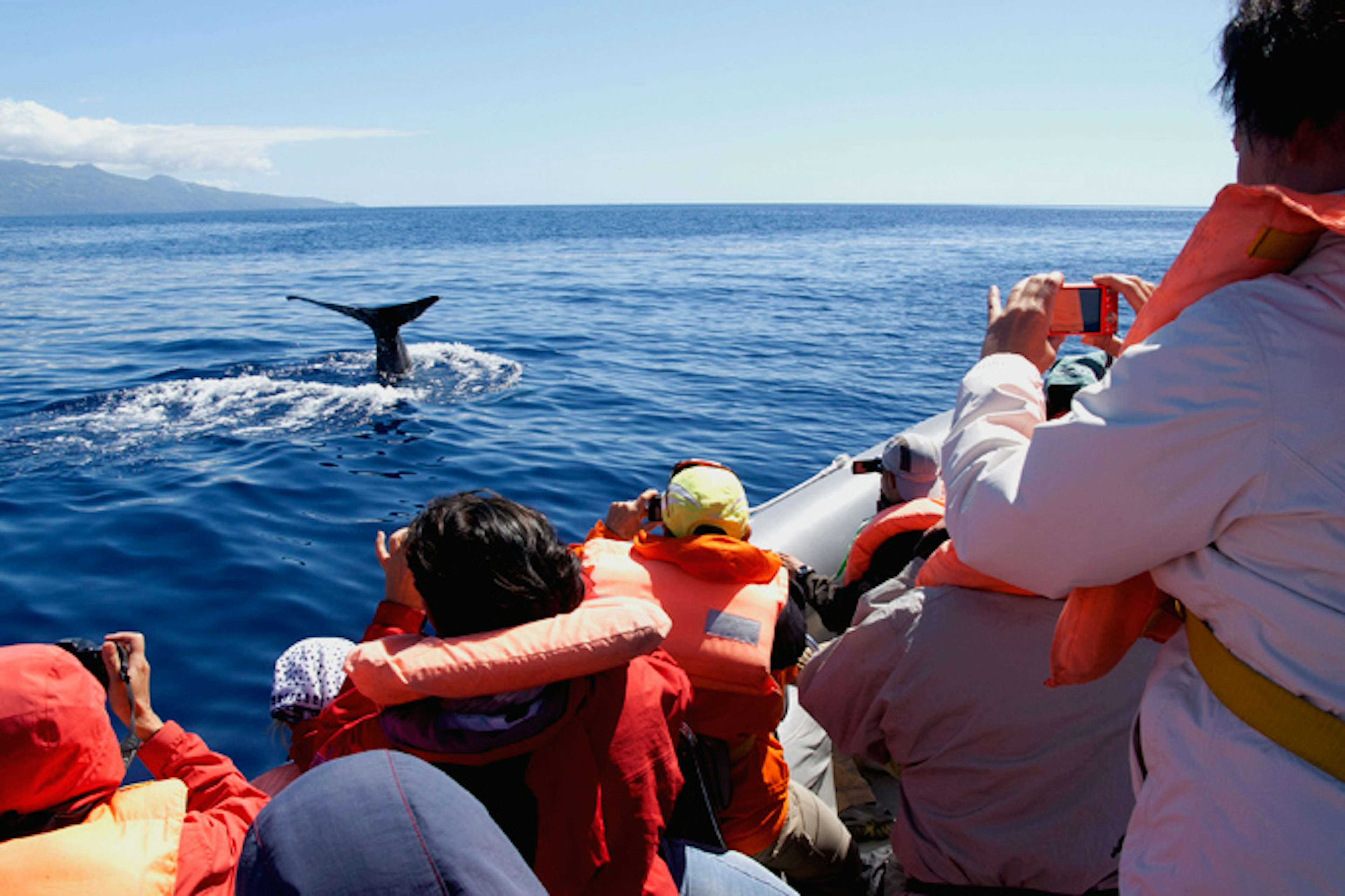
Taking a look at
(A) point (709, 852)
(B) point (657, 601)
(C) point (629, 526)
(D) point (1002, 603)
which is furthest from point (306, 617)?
(D) point (1002, 603)

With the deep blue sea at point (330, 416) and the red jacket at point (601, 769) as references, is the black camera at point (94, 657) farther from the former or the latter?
the deep blue sea at point (330, 416)

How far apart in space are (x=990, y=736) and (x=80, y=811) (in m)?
1.99

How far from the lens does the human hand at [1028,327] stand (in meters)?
2.01

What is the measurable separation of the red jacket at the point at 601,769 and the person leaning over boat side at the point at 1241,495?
1.03 m

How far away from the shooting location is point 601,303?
21.8 metres

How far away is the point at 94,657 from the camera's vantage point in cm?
227

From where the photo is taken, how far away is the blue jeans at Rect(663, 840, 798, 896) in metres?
2.35

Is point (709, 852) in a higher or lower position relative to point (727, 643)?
lower

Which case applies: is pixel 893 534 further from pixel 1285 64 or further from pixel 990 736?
pixel 1285 64

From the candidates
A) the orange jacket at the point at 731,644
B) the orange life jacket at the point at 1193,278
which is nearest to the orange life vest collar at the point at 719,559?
the orange jacket at the point at 731,644

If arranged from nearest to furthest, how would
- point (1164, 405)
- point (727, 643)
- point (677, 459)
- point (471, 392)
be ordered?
1. point (1164, 405)
2. point (727, 643)
3. point (677, 459)
4. point (471, 392)

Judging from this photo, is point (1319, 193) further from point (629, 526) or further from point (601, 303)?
point (601, 303)

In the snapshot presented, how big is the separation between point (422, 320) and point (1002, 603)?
1815 cm

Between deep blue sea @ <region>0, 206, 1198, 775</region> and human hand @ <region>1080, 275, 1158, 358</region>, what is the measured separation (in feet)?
13.1
